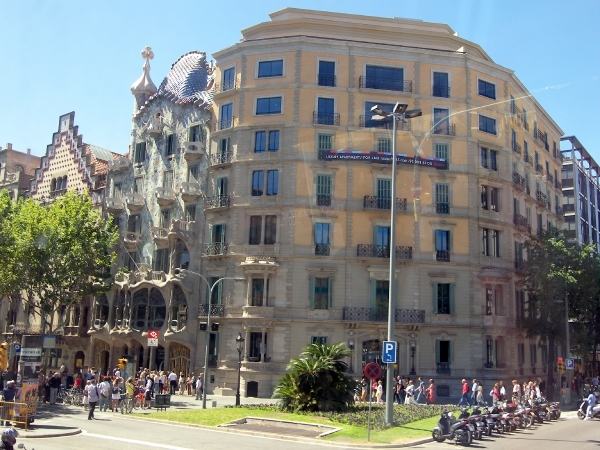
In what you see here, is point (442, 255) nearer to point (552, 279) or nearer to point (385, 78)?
point (552, 279)

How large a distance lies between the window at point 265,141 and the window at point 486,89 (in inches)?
592

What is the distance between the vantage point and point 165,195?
47.4 m

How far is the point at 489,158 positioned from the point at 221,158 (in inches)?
750

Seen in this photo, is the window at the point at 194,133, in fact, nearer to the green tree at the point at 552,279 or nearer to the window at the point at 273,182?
the window at the point at 273,182

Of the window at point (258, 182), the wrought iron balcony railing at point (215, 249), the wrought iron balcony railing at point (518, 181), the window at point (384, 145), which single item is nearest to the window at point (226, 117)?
the window at point (258, 182)

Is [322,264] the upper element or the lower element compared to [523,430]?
upper

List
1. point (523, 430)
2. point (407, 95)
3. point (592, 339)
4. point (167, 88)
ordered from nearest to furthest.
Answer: point (523, 430), point (407, 95), point (592, 339), point (167, 88)

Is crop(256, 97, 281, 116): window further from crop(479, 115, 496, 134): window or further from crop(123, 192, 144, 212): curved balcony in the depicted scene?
crop(479, 115, 496, 134): window

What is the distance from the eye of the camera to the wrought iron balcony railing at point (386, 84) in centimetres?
4406

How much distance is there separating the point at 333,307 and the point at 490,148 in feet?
53.2

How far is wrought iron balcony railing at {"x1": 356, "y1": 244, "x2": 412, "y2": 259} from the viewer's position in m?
41.5

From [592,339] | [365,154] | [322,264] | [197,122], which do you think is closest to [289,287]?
[322,264]

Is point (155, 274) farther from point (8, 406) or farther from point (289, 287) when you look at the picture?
point (8, 406)

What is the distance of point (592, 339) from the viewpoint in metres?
47.6
